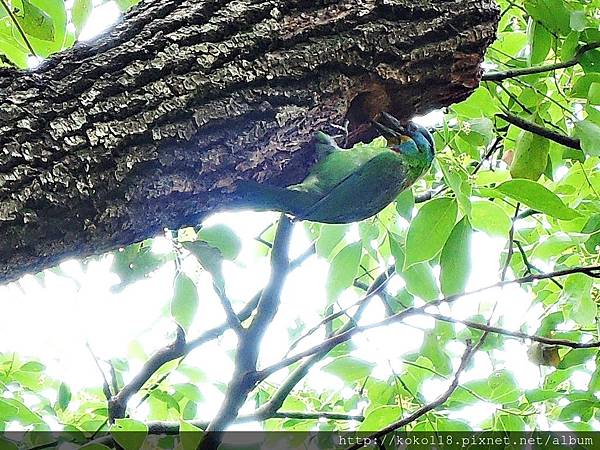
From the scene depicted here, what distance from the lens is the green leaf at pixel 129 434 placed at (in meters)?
1.08

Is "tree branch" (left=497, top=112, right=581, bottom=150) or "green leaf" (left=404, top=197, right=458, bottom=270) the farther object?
"tree branch" (left=497, top=112, right=581, bottom=150)

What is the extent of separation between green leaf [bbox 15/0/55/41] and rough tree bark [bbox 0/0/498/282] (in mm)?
225

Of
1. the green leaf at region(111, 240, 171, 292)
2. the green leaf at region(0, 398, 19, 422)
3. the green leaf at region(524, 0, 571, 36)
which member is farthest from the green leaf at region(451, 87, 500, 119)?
the green leaf at region(0, 398, 19, 422)

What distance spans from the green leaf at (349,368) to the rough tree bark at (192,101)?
→ 0.50 meters

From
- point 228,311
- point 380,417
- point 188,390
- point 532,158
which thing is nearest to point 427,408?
point 380,417

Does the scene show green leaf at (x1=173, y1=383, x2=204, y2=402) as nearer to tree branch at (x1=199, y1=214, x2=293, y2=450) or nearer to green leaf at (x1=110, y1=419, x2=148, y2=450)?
tree branch at (x1=199, y1=214, x2=293, y2=450)

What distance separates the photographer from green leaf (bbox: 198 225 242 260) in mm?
1046

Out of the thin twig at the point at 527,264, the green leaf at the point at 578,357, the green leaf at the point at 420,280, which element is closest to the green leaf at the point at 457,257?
the green leaf at the point at 420,280

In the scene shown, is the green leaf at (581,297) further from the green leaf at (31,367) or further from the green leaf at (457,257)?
the green leaf at (31,367)

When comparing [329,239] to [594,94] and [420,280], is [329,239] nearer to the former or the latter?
[420,280]

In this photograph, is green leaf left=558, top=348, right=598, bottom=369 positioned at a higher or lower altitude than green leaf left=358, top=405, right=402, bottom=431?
higher

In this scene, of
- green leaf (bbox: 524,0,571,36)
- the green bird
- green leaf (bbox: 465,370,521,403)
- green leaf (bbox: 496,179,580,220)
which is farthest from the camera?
green leaf (bbox: 465,370,521,403)

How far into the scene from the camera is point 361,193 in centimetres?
88

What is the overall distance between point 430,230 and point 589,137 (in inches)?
13.8
